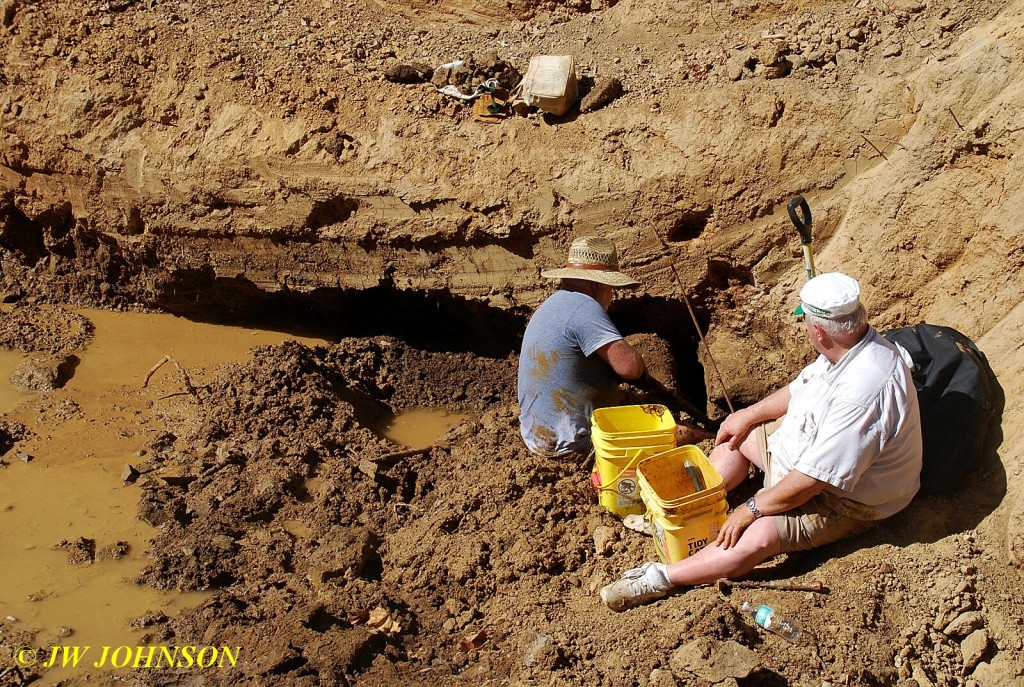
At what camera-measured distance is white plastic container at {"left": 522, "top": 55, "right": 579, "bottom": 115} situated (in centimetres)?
564

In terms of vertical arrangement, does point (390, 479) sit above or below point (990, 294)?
below

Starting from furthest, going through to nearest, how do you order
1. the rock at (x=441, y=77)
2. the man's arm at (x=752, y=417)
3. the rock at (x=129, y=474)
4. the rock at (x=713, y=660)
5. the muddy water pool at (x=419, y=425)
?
the rock at (x=441, y=77) < the muddy water pool at (x=419, y=425) < the rock at (x=129, y=474) < the man's arm at (x=752, y=417) < the rock at (x=713, y=660)

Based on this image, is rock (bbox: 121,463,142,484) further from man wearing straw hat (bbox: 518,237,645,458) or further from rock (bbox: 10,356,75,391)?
man wearing straw hat (bbox: 518,237,645,458)

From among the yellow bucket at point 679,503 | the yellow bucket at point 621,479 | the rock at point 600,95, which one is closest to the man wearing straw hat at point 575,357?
the yellow bucket at point 621,479

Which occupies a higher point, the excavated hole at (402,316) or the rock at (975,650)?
the rock at (975,650)

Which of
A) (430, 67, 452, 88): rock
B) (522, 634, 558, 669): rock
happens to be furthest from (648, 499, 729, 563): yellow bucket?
(430, 67, 452, 88): rock

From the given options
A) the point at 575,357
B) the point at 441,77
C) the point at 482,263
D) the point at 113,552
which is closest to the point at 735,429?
the point at 575,357

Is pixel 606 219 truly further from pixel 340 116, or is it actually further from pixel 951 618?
pixel 951 618

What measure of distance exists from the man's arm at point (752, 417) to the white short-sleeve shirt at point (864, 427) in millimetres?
377

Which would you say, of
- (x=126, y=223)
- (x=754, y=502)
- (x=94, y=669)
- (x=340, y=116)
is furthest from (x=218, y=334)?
(x=754, y=502)

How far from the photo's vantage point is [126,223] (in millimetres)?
6332

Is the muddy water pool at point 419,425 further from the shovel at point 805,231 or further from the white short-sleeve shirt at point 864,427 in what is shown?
the white short-sleeve shirt at point 864,427

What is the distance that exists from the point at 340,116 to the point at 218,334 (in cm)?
189

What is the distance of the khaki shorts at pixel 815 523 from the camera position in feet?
12.1
